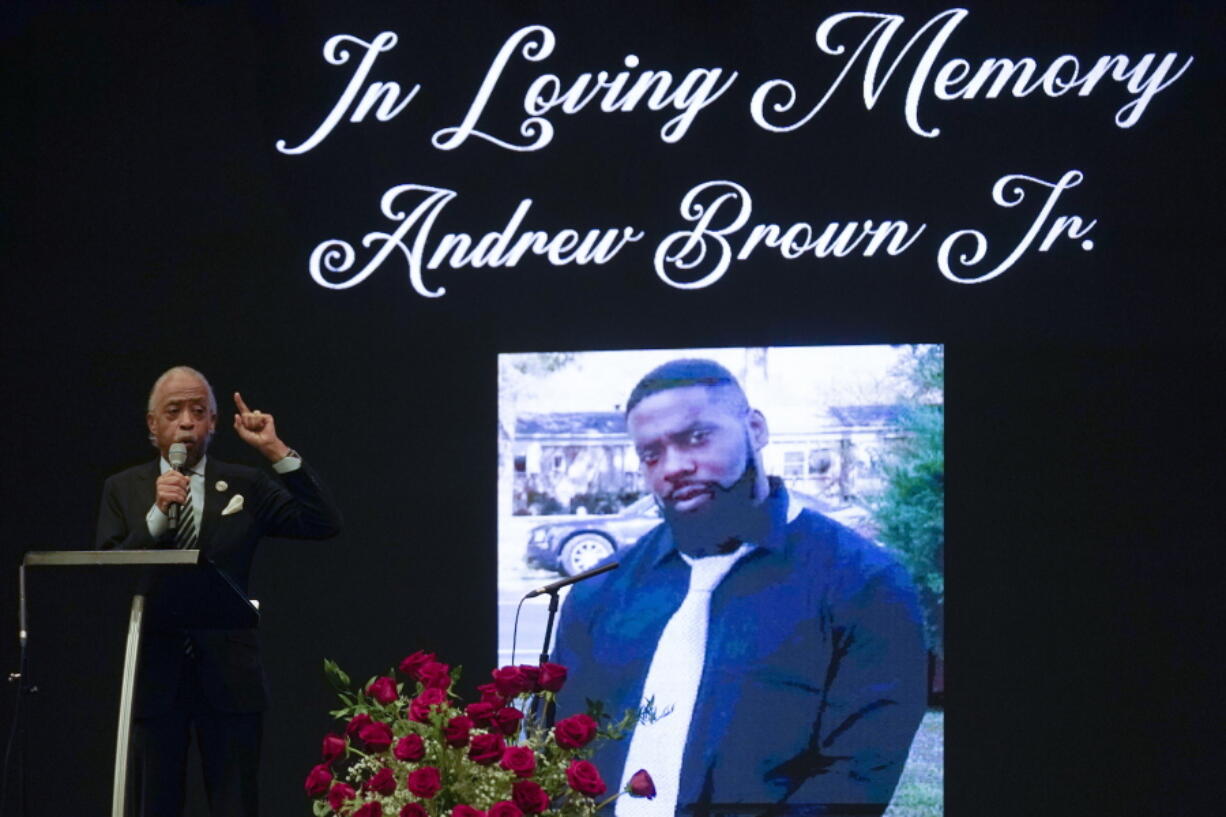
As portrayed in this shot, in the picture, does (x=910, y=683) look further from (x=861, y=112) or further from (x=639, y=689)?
(x=861, y=112)

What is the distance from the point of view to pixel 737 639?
5770 millimetres

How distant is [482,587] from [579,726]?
3461 millimetres

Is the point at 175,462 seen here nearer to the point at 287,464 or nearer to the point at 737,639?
the point at 287,464

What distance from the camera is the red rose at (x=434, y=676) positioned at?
261 centimetres

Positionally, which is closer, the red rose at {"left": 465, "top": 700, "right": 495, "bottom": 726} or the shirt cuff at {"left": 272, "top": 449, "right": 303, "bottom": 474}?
the red rose at {"left": 465, "top": 700, "right": 495, "bottom": 726}

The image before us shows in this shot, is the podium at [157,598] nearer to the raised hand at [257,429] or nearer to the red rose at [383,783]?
the raised hand at [257,429]

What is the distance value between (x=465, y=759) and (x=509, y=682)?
133 millimetres

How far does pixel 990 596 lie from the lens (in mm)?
5676

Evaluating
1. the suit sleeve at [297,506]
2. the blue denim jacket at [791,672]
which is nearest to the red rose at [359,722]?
the suit sleeve at [297,506]

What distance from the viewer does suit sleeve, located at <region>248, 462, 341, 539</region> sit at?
14.6 ft

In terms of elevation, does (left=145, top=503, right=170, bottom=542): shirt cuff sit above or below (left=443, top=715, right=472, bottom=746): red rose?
above

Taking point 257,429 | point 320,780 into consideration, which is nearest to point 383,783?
point 320,780

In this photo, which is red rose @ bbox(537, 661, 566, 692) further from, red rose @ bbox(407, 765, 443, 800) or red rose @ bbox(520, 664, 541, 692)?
red rose @ bbox(407, 765, 443, 800)

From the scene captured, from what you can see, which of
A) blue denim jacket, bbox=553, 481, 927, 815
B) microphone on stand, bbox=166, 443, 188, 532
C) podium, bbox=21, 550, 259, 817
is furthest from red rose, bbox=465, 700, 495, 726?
blue denim jacket, bbox=553, 481, 927, 815
